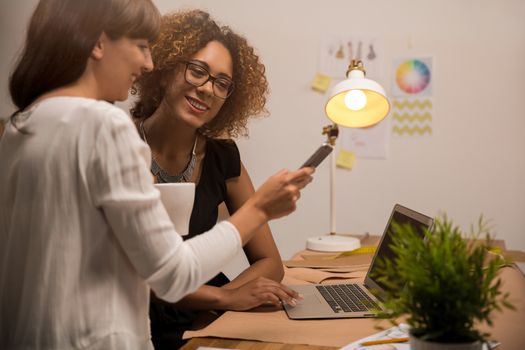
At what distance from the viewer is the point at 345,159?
2.37 m

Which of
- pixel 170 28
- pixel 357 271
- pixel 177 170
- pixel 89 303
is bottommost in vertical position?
pixel 357 271

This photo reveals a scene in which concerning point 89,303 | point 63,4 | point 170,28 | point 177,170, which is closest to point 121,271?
point 89,303

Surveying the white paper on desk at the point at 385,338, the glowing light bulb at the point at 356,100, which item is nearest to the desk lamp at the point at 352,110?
the glowing light bulb at the point at 356,100

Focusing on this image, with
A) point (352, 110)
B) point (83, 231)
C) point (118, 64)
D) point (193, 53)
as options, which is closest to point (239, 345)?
point (83, 231)

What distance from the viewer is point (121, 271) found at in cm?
79

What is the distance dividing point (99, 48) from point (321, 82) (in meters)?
1.66

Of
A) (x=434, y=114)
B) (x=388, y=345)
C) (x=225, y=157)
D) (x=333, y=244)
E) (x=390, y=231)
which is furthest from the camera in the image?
(x=434, y=114)

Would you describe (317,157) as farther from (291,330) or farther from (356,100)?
(356,100)

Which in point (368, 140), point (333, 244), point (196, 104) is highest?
point (196, 104)

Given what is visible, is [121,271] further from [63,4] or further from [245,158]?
[245,158]

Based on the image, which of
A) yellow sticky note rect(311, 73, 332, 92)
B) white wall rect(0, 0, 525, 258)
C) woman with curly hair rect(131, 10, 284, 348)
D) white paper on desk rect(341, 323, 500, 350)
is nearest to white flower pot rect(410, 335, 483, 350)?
white paper on desk rect(341, 323, 500, 350)

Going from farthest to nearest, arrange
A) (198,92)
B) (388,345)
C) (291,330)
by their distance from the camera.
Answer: (198,92)
(291,330)
(388,345)

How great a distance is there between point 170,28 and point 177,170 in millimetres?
427

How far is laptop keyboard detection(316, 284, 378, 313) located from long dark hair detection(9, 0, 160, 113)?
0.68 m
